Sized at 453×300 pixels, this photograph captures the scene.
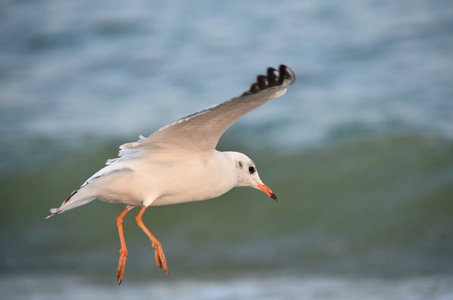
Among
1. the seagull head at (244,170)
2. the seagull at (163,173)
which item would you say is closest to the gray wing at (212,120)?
the seagull at (163,173)

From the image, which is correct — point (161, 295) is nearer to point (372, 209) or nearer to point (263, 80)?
point (372, 209)

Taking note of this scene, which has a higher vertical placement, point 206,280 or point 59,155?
point 59,155

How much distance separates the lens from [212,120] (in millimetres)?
5039

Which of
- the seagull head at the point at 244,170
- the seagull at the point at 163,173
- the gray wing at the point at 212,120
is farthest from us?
the seagull head at the point at 244,170

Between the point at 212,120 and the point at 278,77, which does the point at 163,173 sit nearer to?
the point at 212,120

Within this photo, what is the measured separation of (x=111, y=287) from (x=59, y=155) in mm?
4054

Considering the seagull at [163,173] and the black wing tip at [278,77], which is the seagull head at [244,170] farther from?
the black wing tip at [278,77]

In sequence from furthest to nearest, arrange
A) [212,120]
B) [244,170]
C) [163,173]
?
1. [244,170]
2. [163,173]
3. [212,120]

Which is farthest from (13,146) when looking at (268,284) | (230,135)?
(268,284)

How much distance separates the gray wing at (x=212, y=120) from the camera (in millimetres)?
4801

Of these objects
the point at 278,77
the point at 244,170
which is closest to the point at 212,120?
the point at 278,77

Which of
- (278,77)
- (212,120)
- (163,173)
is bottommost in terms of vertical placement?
(163,173)

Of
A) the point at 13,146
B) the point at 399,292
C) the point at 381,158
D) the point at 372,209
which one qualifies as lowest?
the point at 399,292

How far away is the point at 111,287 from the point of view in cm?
1043
